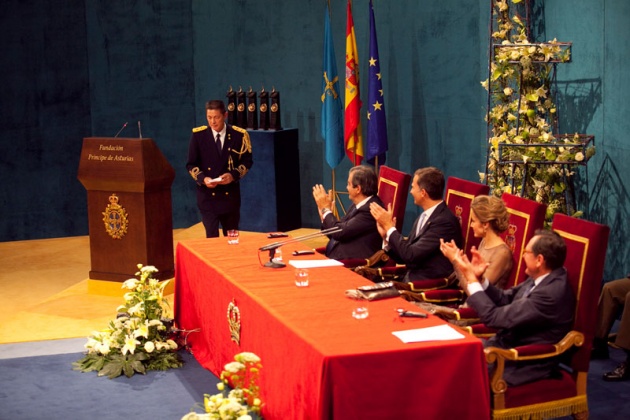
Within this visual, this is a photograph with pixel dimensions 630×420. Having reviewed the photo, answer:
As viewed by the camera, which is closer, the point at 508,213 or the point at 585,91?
the point at 508,213

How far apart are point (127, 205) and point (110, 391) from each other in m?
2.20

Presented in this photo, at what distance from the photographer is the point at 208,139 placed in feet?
24.8

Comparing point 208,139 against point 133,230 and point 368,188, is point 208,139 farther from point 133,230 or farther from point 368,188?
point 368,188

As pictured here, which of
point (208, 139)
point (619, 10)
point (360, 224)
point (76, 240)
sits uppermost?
point (619, 10)

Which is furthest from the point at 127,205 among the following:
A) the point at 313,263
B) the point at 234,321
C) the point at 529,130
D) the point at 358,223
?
the point at 529,130

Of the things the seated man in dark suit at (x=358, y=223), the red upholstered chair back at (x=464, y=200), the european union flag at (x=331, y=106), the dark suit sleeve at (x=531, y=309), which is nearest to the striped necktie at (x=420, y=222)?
the red upholstered chair back at (x=464, y=200)

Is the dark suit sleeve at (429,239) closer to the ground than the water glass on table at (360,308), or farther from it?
farther from it

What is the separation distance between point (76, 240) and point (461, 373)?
23.6ft

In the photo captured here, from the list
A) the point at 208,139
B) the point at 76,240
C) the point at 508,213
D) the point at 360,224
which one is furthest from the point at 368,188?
the point at 76,240

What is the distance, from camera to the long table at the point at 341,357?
3758mm

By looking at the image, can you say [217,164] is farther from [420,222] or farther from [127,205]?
[420,222]

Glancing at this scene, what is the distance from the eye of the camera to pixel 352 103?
30.6ft

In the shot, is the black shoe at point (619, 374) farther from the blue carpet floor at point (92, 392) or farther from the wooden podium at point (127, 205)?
the wooden podium at point (127, 205)

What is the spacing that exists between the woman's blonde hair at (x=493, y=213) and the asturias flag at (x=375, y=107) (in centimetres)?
428
